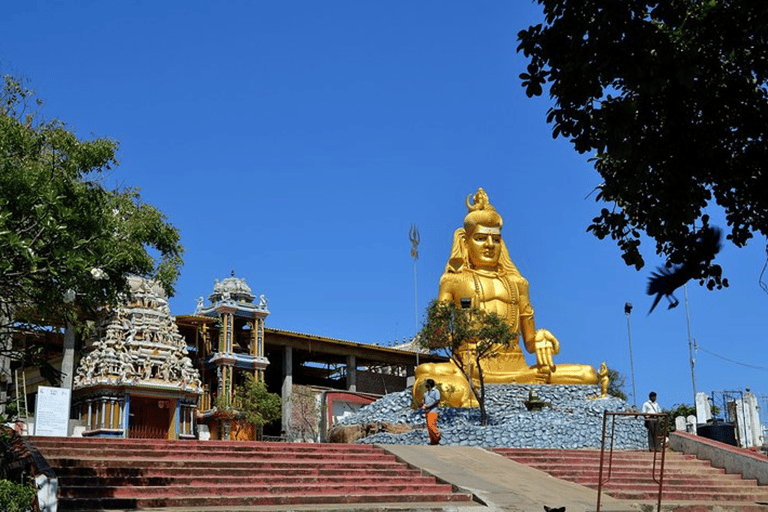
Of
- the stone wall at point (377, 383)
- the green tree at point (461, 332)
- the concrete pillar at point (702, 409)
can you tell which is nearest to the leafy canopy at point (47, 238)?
the green tree at point (461, 332)

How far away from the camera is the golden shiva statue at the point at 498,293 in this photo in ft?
93.8

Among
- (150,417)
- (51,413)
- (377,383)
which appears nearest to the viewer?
(51,413)

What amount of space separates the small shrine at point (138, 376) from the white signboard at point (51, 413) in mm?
6922

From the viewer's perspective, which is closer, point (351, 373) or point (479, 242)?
point (479, 242)

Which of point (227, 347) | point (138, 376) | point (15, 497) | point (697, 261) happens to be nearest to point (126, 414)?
point (138, 376)

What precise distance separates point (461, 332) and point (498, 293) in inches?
202

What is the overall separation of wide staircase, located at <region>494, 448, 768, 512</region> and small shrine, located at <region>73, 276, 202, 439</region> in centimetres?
1246

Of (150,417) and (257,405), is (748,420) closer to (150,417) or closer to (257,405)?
(257,405)

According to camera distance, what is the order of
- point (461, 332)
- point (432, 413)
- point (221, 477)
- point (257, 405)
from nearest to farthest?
point (221, 477) → point (432, 413) → point (461, 332) → point (257, 405)

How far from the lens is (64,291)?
9.72 metres

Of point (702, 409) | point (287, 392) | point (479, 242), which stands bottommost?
point (702, 409)

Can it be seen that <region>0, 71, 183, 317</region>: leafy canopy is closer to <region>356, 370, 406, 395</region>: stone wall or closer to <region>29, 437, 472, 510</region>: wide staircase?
<region>29, 437, 472, 510</region>: wide staircase

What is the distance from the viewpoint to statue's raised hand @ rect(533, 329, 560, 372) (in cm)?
2923

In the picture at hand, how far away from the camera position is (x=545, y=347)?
1160 inches
